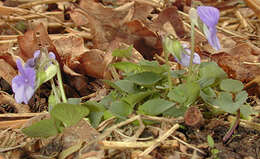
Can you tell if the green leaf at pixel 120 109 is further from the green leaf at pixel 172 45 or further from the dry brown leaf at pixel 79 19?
the dry brown leaf at pixel 79 19

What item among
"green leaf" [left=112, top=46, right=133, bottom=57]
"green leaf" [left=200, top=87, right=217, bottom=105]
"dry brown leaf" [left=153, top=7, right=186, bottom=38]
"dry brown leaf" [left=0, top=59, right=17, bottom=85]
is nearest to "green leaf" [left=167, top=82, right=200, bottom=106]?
"green leaf" [left=200, top=87, right=217, bottom=105]

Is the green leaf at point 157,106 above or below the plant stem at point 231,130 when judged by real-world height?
above

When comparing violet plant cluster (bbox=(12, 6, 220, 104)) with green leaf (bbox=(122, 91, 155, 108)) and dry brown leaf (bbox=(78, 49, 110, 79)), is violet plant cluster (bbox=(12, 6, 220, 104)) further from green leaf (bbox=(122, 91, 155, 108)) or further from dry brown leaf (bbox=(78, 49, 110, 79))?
dry brown leaf (bbox=(78, 49, 110, 79))

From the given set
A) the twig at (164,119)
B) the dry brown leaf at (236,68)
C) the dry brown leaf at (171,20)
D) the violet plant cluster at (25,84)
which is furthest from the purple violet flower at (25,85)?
the dry brown leaf at (171,20)

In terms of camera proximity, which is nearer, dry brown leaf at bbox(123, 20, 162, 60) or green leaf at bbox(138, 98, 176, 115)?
green leaf at bbox(138, 98, 176, 115)

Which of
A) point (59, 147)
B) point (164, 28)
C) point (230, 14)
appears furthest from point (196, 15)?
point (230, 14)

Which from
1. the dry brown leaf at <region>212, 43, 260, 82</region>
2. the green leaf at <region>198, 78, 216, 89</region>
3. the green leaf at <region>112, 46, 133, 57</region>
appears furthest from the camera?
the dry brown leaf at <region>212, 43, 260, 82</region>

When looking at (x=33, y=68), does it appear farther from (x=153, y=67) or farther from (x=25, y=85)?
(x=153, y=67)

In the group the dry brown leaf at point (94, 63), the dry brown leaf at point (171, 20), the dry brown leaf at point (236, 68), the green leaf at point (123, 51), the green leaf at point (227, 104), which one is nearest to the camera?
the green leaf at point (227, 104)
